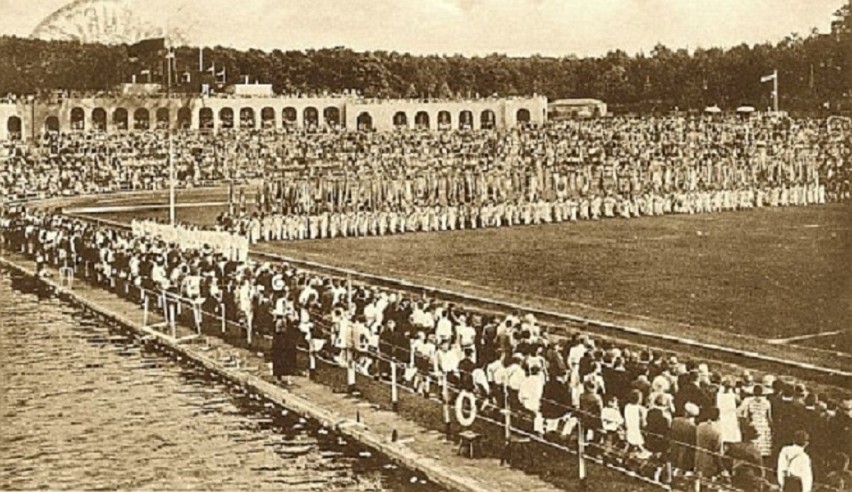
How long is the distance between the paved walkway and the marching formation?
2.14 ft

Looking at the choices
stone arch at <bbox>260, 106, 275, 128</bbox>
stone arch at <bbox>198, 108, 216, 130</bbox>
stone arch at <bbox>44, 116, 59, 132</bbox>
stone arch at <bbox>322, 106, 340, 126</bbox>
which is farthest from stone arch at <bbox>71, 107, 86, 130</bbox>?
stone arch at <bbox>322, 106, 340, 126</bbox>

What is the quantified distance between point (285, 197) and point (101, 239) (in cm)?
2122

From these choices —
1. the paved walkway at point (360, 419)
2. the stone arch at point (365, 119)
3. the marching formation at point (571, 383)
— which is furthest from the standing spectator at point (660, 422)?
the stone arch at point (365, 119)

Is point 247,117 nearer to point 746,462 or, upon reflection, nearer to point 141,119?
point 141,119

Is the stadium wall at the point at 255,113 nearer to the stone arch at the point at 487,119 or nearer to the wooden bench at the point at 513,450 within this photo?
the stone arch at the point at 487,119

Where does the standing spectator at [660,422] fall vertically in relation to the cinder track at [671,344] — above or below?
above

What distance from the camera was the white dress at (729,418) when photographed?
46.8 ft

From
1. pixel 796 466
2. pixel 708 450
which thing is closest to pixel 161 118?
pixel 708 450

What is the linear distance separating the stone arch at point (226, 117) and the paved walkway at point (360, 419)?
84.5m

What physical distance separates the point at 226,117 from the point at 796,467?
104184 mm

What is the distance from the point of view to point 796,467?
1298 centimetres

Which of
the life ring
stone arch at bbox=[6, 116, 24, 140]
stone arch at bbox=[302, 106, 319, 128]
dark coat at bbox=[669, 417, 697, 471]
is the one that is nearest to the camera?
dark coat at bbox=[669, 417, 697, 471]

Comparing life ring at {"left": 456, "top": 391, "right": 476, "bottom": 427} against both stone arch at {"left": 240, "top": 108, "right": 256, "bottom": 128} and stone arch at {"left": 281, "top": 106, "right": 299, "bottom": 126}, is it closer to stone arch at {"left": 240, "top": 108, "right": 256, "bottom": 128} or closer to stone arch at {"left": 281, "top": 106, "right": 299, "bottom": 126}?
stone arch at {"left": 240, "top": 108, "right": 256, "bottom": 128}

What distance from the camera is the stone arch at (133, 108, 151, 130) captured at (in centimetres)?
10898
